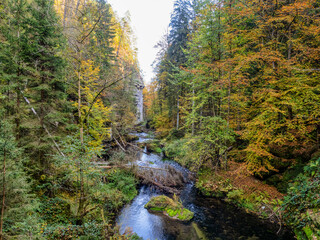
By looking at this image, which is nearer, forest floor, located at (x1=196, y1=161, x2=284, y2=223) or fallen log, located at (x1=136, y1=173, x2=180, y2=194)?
forest floor, located at (x1=196, y1=161, x2=284, y2=223)

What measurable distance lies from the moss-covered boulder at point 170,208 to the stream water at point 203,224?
11.3 inches

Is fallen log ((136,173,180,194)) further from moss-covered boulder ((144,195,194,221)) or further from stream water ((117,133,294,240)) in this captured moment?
moss-covered boulder ((144,195,194,221))

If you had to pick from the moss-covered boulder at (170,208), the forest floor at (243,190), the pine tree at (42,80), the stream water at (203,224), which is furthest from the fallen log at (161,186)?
the pine tree at (42,80)

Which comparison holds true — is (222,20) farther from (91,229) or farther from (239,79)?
(91,229)

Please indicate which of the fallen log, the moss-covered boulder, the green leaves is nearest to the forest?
the green leaves

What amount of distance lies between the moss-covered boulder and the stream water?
0.29 meters

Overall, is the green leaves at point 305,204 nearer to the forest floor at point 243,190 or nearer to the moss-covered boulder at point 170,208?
the forest floor at point 243,190

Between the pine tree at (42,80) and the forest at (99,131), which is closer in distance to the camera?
the forest at (99,131)

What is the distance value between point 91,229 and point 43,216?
2.16m

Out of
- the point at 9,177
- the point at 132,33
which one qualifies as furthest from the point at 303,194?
the point at 132,33

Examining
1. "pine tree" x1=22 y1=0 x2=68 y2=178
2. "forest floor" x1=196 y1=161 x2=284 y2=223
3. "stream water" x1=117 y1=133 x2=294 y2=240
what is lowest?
"stream water" x1=117 y1=133 x2=294 y2=240

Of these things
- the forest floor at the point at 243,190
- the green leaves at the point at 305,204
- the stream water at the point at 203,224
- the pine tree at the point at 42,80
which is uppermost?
the pine tree at the point at 42,80

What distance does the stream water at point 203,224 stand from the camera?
697cm

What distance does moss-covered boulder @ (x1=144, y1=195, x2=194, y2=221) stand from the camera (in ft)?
26.9
